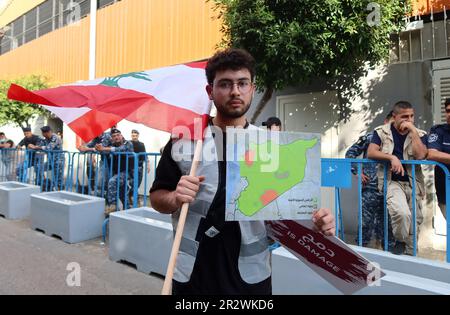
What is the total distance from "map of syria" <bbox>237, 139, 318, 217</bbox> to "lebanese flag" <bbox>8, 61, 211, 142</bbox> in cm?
49

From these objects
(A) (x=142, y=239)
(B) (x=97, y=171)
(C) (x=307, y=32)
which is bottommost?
(A) (x=142, y=239)

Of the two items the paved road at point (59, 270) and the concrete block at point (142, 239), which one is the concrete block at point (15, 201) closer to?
the paved road at point (59, 270)

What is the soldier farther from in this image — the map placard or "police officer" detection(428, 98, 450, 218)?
the map placard

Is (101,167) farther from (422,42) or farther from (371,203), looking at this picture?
(422,42)

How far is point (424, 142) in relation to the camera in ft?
13.1

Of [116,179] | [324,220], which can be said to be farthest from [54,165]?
[324,220]

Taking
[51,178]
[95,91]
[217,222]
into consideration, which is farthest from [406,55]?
[51,178]

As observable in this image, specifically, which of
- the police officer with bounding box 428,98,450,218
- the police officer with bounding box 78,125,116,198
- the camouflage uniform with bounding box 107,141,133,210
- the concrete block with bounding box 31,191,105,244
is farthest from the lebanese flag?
the police officer with bounding box 78,125,116,198

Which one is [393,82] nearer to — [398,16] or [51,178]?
[398,16]

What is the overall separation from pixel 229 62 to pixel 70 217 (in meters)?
4.87

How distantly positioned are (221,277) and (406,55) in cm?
584

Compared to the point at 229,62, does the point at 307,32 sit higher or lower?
higher

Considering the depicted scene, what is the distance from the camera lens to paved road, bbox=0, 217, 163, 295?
383 cm

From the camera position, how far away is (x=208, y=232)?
1641 millimetres
